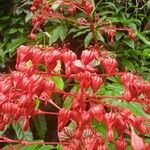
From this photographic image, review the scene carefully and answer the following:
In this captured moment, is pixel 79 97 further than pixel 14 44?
No

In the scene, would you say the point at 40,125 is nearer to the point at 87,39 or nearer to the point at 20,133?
the point at 20,133

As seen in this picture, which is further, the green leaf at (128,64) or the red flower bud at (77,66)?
the green leaf at (128,64)

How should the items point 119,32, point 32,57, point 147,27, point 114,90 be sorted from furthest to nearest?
1. point 147,27
2. point 119,32
3. point 114,90
4. point 32,57

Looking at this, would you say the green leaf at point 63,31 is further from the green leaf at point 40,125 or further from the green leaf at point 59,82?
the green leaf at point 59,82

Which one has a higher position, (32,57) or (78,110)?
(32,57)

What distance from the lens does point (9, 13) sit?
100 inches

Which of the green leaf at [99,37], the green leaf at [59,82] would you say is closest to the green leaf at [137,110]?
the green leaf at [59,82]

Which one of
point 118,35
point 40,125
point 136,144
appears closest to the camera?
point 136,144

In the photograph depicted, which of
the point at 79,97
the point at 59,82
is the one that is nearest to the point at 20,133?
the point at 59,82

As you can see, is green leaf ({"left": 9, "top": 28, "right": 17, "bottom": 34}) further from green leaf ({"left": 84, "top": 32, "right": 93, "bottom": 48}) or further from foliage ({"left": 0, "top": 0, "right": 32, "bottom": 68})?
green leaf ({"left": 84, "top": 32, "right": 93, "bottom": 48})

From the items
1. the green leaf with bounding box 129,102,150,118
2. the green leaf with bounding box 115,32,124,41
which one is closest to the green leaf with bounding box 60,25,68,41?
the green leaf with bounding box 115,32,124,41

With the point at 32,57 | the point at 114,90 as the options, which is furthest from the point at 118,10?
the point at 32,57

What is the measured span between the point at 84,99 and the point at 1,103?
0.72 ft

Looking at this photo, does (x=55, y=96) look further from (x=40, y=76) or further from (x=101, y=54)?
(x=40, y=76)
